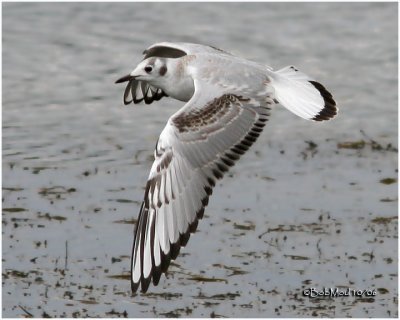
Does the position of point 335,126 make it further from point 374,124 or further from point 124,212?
point 124,212

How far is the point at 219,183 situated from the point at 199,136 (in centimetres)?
330

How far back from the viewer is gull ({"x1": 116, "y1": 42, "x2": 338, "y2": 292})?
8930 millimetres

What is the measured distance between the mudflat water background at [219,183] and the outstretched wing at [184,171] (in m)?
0.93

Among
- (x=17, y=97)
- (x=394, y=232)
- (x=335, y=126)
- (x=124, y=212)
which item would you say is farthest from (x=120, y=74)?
(x=394, y=232)

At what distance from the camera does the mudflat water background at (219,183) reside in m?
10.1

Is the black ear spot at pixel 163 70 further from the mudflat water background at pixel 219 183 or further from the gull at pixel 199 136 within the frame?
the mudflat water background at pixel 219 183

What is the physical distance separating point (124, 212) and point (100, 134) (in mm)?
2449

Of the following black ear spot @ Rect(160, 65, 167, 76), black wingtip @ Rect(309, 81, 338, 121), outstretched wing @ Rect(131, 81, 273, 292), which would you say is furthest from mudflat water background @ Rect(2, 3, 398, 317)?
black ear spot @ Rect(160, 65, 167, 76)

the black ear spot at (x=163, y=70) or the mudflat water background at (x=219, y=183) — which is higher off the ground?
the black ear spot at (x=163, y=70)

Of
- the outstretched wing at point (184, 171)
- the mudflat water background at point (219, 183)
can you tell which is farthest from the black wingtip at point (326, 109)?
the mudflat water background at point (219, 183)

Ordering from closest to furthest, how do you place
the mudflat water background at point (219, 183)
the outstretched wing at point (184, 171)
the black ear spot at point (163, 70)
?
the outstretched wing at point (184, 171) → the black ear spot at point (163, 70) → the mudflat water background at point (219, 183)

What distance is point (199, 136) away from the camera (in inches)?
356

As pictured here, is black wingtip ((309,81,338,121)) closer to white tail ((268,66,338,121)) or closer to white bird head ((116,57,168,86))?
white tail ((268,66,338,121))

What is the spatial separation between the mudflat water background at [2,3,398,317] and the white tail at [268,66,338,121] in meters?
1.42
